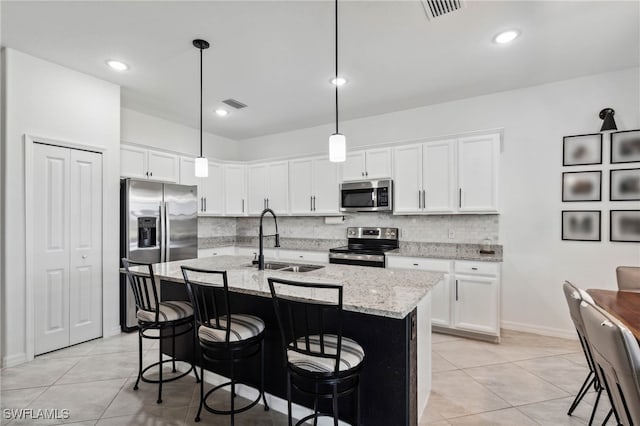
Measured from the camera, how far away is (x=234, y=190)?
555 cm

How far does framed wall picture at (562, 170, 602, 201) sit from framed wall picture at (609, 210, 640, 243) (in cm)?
24

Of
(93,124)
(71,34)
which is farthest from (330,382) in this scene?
(93,124)

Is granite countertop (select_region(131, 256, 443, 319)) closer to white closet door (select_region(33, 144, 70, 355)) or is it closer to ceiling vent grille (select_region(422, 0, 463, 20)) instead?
white closet door (select_region(33, 144, 70, 355))

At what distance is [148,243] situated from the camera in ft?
12.8

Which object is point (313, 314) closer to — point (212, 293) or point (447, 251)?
point (212, 293)

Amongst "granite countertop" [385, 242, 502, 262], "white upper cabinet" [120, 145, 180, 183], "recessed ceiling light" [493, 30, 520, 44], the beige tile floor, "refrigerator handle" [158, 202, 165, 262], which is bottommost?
the beige tile floor

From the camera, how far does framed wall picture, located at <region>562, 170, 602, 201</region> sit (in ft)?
11.1

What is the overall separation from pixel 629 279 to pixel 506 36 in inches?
83.6

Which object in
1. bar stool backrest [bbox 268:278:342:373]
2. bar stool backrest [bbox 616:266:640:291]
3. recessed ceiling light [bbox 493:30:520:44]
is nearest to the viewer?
bar stool backrest [bbox 268:278:342:373]

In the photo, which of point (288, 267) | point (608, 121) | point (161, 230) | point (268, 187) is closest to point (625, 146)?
point (608, 121)

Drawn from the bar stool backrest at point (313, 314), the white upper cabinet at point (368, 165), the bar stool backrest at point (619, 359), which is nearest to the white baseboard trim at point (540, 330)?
the white upper cabinet at point (368, 165)

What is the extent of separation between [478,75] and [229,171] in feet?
13.0

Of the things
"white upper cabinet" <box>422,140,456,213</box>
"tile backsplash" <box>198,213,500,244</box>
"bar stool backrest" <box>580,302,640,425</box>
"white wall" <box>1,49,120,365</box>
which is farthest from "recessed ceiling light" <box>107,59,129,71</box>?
"bar stool backrest" <box>580,302,640,425</box>

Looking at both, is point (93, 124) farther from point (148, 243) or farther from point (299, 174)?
point (299, 174)
